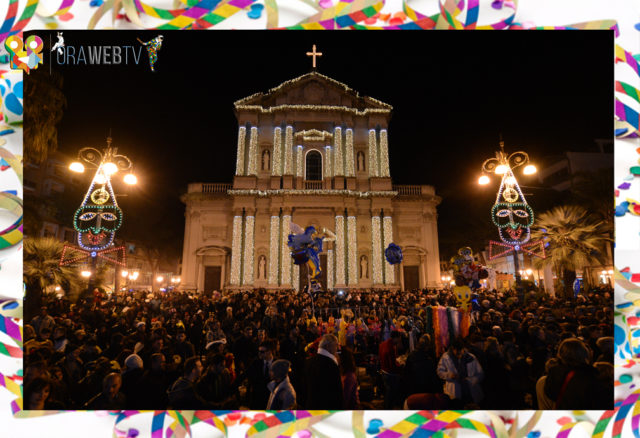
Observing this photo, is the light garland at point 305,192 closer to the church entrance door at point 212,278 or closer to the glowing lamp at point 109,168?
the church entrance door at point 212,278

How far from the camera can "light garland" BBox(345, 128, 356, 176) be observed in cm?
2798

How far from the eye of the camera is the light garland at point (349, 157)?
28.0 metres

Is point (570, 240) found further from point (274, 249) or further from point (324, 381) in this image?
point (274, 249)

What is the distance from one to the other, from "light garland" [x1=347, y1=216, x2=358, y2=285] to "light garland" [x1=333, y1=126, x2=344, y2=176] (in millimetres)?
3748

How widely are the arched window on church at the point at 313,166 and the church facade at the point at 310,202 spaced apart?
83mm

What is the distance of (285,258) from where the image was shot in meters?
25.8

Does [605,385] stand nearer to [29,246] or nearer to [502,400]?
[502,400]

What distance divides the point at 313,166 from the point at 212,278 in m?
11.8

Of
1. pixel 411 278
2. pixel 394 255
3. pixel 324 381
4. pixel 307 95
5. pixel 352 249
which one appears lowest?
pixel 411 278

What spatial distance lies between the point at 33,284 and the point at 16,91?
30.1 feet

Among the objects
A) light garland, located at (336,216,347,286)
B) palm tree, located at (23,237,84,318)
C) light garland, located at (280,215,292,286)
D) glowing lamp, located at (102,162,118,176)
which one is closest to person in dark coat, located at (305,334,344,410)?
glowing lamp, located at (102,162,118,176)

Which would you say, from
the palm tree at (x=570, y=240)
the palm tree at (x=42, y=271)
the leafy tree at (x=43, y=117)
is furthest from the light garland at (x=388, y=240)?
the leafy tree at (x=43, y=117)

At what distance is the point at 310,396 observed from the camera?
377cm

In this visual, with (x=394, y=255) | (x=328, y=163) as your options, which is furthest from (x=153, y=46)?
(x=328, y=163)
